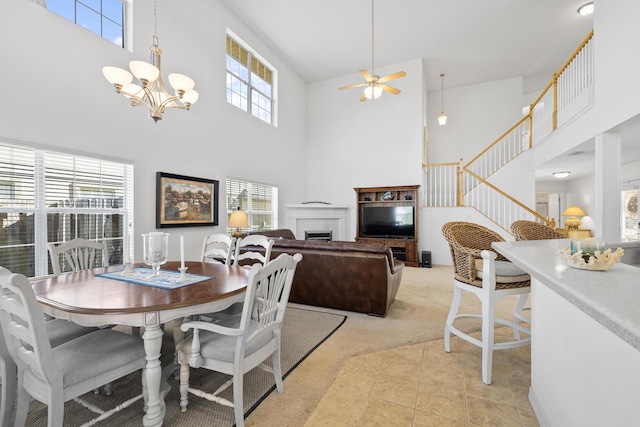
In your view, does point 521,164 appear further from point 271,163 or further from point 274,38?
point 274,38

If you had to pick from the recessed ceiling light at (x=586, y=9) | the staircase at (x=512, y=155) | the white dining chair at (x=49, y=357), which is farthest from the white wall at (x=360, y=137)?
the white dining chair at (x=49, y=357)

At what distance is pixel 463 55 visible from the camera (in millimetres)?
6605

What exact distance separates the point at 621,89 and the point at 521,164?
11.3 feet

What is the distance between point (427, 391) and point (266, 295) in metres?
1.27

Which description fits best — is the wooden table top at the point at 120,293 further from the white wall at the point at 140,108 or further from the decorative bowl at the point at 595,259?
the white wall at the point at 140,108

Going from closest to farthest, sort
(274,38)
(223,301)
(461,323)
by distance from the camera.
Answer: (223,301), (461,323), (274,38)

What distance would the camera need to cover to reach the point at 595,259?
3.59 feet

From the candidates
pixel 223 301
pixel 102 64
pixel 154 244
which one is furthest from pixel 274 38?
pixel 223 301

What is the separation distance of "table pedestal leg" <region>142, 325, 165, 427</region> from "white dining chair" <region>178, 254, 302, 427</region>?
0.14 m

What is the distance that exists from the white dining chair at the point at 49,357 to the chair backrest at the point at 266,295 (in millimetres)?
620

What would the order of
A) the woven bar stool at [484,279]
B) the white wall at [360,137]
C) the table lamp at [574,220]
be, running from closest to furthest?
1. the woven bar stool at [484,279]
2. the white wall at [360,137]
3. the table lamp at [574,220]

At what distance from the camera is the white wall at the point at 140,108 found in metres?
2.75

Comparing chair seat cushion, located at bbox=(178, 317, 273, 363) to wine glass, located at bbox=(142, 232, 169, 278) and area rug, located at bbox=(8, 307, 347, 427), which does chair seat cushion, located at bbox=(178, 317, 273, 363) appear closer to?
area rug, located at bbox=(8, 307, 347, 427)

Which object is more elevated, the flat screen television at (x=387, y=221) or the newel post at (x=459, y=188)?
the newel post at (x=459, y=188)
